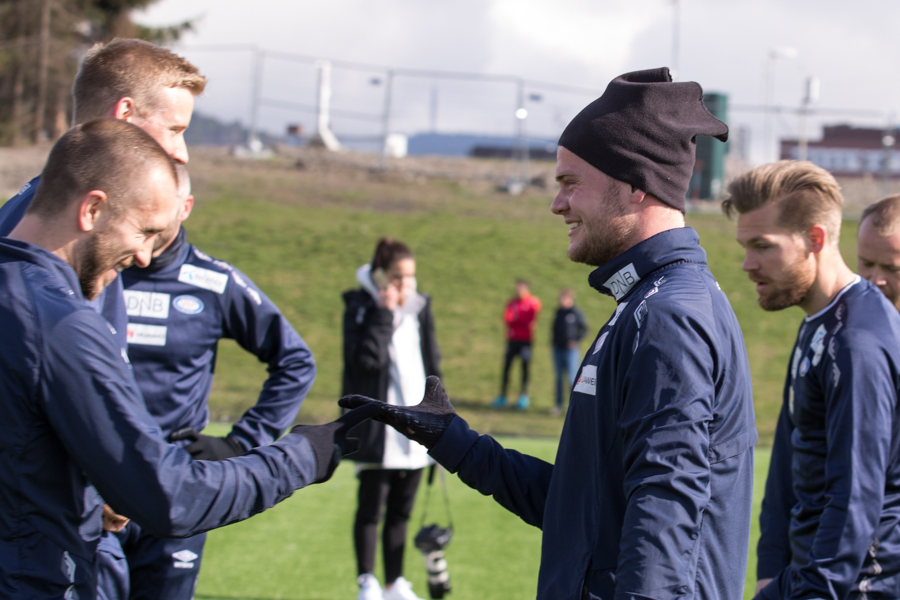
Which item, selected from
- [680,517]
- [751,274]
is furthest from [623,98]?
[751,274]

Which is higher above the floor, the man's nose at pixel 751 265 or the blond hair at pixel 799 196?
the blond hair at pixel 799 196

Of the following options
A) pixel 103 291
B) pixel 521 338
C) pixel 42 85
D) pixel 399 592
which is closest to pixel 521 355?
pixel 521 338

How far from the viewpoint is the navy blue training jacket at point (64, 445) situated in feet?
5.70

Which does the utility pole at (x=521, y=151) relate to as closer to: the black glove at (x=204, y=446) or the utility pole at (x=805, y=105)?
the utility pole at (x=805, y=105)

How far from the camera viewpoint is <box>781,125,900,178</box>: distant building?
21.8 meters

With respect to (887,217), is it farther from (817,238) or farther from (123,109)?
(123,109)

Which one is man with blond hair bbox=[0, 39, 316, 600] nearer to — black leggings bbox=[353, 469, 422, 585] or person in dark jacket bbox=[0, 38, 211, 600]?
person in dark jacket bbox=[0, 38, 211, 600]

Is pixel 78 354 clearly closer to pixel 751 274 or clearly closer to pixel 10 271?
pixel 10 271

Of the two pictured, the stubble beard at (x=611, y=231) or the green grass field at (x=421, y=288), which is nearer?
the stubble beard at (x=611, y=231)

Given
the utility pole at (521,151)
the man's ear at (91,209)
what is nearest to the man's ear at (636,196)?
the man's ear at (91,209)

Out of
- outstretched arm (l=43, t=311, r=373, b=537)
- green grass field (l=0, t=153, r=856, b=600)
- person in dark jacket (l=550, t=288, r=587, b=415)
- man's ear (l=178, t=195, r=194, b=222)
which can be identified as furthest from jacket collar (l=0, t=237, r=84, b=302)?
person in dark jacket (l=550, t=288, r=587, b=415)

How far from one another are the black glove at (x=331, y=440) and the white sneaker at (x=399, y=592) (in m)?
2.70

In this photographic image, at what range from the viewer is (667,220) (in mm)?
1982

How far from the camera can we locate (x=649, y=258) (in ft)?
6.26
